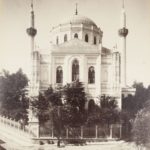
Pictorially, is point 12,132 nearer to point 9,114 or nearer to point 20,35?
point 9,114

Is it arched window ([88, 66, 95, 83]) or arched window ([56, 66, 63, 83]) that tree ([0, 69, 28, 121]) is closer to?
arched window ([56, 66, 63, 83])

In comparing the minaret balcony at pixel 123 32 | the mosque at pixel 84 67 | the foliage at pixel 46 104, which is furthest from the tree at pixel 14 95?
the minaret balcony at pixel 123 32

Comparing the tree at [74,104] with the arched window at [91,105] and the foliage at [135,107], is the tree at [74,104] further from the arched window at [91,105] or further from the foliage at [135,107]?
the foliage at [135,107]

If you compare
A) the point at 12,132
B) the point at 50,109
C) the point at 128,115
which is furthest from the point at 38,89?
the point at 128,115

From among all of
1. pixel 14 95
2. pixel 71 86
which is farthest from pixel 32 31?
pixel 71 86

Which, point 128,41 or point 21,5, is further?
point 128,41

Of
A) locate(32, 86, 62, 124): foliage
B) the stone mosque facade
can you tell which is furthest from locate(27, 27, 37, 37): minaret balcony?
the stone mosque facade
